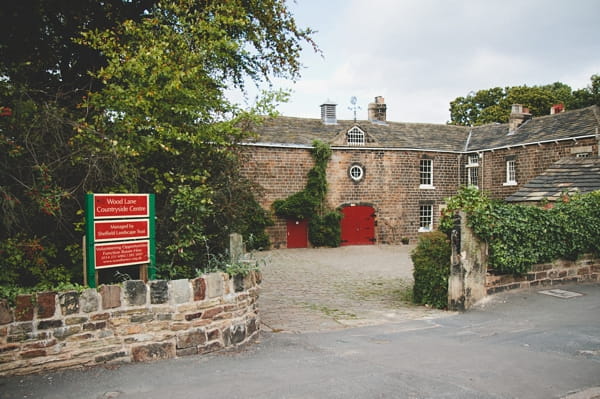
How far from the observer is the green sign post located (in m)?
5.96

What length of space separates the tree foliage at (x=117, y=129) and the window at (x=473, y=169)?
22.6 metres

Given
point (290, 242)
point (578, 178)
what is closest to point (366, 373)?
point (578, 178)

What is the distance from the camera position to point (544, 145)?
24.5m

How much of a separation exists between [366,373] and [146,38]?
23.4 feet

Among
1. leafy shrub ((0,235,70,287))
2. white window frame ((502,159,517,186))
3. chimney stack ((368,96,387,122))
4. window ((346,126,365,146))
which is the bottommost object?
leafy shrub ((0,235,70,287))

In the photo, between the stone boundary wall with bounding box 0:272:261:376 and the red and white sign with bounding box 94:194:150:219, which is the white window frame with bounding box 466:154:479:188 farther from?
the red and white sign with bounding box 94:194:150:219

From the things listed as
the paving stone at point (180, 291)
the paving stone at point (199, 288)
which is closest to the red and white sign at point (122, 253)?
the paving stone at point (180, 291)

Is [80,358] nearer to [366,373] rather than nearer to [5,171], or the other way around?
[5,171]

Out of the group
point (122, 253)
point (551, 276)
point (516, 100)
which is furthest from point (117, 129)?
point (516, 100)

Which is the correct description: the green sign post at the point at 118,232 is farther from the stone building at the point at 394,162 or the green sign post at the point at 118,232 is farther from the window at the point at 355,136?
the window at the point at 355,136

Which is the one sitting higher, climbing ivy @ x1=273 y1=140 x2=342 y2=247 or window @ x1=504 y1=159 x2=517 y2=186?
window @ x1=504 y1=159 x2=517 y2=186

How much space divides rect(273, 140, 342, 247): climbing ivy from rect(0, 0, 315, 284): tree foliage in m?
14.6

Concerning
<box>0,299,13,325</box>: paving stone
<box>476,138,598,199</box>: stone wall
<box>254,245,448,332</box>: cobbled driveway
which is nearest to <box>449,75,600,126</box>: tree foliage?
<box>476,138,598,199</box>: stone wall

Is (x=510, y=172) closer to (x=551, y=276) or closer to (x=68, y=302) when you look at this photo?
(x=551, y=276)
